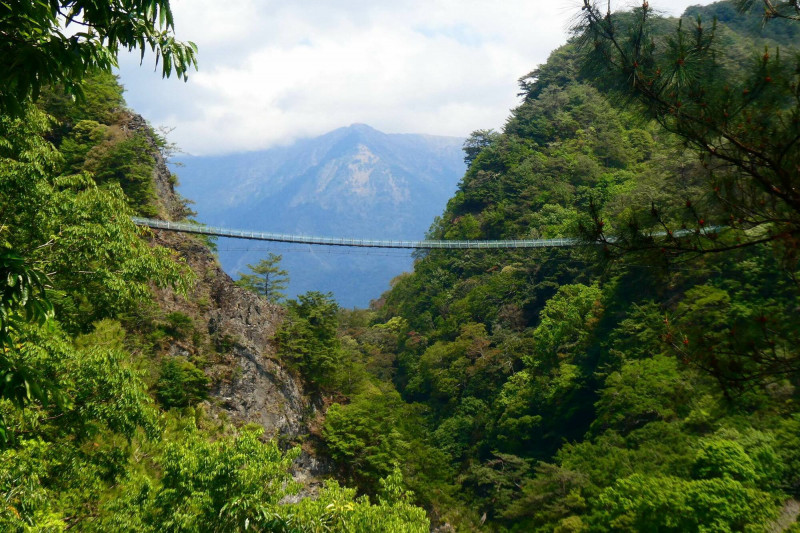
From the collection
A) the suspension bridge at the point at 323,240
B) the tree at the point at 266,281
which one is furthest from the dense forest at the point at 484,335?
the tree at the point at 266,281

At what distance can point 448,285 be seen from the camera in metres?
29.8

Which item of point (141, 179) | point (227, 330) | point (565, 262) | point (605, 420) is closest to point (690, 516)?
point (605, 420)

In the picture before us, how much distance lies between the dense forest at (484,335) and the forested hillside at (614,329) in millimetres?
45

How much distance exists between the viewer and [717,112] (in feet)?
11.3

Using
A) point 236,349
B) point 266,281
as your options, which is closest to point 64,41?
point 236,349

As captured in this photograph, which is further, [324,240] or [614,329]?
[324,240]

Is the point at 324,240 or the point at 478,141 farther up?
the point at 478,141

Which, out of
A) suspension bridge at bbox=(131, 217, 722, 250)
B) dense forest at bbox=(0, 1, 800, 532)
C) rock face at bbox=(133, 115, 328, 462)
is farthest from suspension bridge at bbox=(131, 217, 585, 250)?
dense forest at bbox=(0, 1, 800, 532)

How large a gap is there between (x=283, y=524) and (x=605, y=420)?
1083cm

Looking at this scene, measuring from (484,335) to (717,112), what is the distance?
2062 cm

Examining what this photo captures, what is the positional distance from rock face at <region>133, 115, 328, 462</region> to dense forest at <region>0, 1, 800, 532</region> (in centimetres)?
14

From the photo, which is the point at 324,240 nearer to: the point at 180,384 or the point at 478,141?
the point at 180,384

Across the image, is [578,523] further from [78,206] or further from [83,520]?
[78,206]

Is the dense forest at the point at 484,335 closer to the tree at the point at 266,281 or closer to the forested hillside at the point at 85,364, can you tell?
the forested hillside at the point at 85,364
